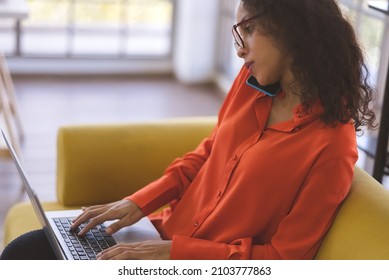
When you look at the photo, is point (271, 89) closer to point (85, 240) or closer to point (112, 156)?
point (85, 240)

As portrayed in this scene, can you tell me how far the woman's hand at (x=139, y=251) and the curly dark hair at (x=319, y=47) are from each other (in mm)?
478

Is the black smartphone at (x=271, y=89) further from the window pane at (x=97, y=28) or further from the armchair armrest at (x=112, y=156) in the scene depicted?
the window pane at (x=97, y=28)

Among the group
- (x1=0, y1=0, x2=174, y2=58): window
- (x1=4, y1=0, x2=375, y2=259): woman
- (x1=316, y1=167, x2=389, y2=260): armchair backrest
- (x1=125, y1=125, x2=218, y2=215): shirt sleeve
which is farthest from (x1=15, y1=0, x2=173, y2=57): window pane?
(x1=316, y1=167, x2=389, y2=260): armchair backrest

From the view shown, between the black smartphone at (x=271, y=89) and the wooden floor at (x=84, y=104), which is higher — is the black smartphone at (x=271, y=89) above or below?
above

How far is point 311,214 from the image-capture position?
1.66 m

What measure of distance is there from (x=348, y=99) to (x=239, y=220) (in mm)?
385

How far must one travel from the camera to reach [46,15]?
16.8 feet

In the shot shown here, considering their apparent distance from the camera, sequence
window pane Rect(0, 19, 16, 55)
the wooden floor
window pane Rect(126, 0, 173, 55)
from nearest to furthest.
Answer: the wooden floor < window pane Rect(0, 19, 16, 55) < window pane Rect(126, 0, 173, 55)

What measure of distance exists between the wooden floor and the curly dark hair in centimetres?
212

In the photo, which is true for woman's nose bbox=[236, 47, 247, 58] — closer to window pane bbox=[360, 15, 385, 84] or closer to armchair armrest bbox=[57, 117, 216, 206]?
armchair armrest bbox=[57, 117, 216, 206]

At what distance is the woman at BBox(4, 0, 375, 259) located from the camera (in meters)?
1.67

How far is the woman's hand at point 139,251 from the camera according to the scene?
5.79 ft

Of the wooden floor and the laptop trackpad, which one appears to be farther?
the wooden floor

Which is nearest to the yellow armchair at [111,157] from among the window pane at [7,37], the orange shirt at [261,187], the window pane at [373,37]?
the orange shirt at [261,187]
